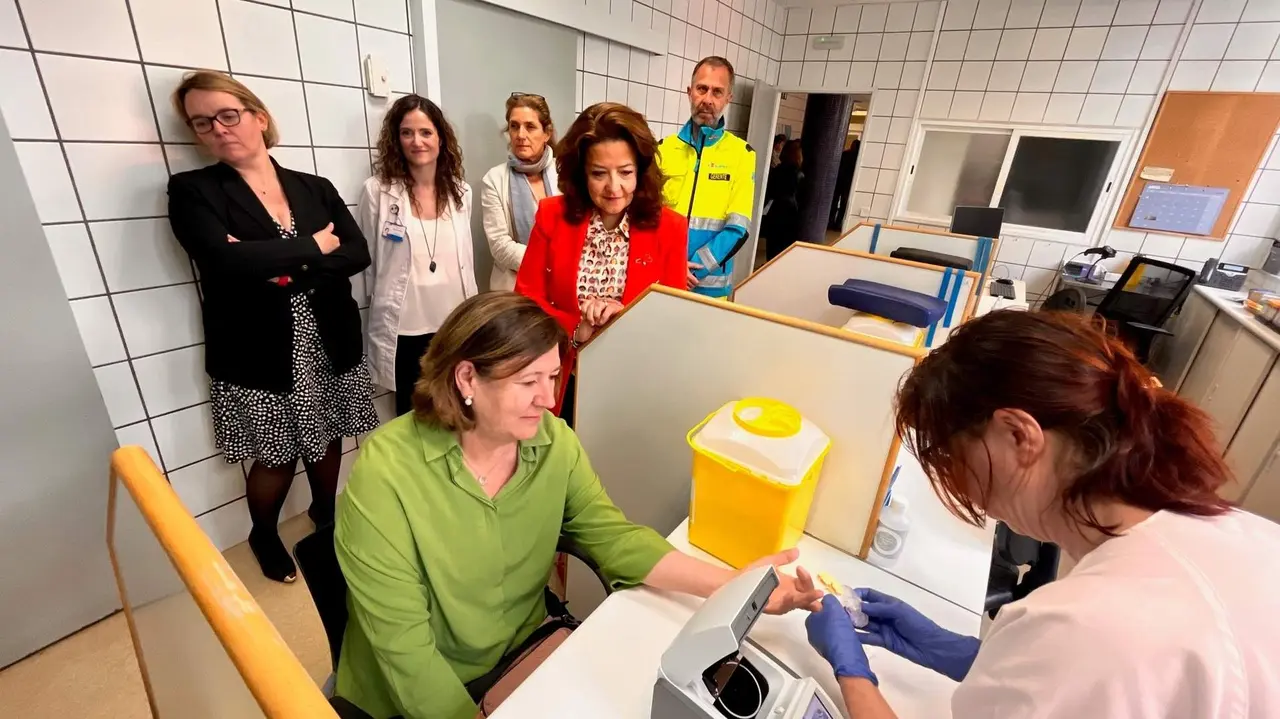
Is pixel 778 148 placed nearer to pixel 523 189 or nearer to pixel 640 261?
pixel 523 189

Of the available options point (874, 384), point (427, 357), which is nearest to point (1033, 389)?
point (874, 384)

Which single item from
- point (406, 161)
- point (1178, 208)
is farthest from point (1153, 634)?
point (1178, 208)

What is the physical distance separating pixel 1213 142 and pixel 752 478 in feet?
15.9

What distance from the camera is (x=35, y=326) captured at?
1383 mm

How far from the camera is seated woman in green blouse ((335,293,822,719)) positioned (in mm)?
866

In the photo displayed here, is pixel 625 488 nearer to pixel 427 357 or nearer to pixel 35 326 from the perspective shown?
pixel 427 357

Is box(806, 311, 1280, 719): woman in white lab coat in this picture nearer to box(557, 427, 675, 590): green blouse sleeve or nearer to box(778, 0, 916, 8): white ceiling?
box(557, 427, 675, 590): green blouse sleeve

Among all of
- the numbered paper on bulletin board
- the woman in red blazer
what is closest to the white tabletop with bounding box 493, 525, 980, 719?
the woman in red blazer

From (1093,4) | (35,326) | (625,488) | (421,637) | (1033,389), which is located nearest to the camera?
(1033,389)

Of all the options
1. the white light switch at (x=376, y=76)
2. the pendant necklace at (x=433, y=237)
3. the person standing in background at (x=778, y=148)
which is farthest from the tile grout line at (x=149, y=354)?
the person standing in background at (x=778, y=148)

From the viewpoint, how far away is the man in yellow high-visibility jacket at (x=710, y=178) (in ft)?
7.37

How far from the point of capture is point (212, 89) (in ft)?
4.66

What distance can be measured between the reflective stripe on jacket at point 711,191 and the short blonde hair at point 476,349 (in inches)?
55.3

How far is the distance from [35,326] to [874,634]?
2077 millimetres
